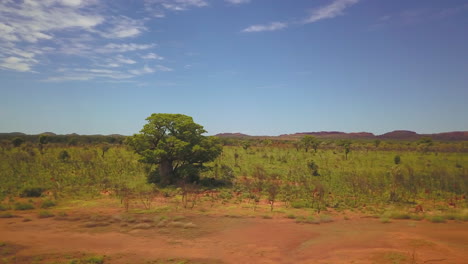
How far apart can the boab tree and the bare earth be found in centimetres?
744

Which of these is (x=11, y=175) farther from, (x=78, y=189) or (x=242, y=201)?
(x=242, y=201)

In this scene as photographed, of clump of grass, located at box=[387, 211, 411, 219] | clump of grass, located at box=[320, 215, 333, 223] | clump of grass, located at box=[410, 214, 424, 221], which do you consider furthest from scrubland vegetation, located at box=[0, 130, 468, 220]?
clump of grass, located at box=[410, 214, 424, 221]

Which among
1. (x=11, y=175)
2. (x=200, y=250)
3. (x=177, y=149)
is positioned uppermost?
(x=177, y=149)

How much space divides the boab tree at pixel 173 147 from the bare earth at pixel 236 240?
7442 mm

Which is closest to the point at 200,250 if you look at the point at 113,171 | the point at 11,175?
the point at 113,171

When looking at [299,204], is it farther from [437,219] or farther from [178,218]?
[178,218]

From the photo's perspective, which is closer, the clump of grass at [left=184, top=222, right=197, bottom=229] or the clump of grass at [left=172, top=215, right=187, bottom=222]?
the clump of grass at [left=184, top=222, right=197, bottom=229]

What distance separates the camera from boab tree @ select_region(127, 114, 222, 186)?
21.7 metres

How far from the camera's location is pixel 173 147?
22.0 m

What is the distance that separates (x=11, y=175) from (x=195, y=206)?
16.2m

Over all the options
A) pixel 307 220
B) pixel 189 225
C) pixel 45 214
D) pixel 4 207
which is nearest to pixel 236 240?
pixel 189 225

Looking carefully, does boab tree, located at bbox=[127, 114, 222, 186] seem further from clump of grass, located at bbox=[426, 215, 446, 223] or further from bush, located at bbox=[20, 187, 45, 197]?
clump of grass, located at bbox=[426, 215, 446, 223]

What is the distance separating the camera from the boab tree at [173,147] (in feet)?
71.1

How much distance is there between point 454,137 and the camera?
17175 cm
